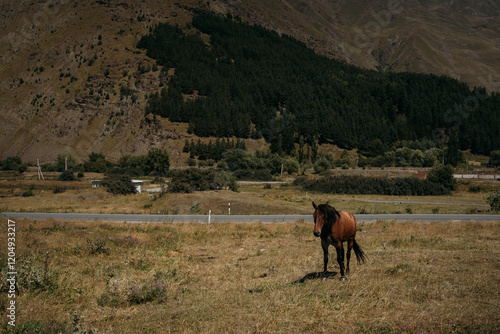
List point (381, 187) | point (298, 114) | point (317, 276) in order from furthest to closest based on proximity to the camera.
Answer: point (298, 114) < point (381, 187) < point (317, 276)

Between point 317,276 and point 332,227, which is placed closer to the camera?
point 332,227

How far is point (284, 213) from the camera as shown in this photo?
3700 centimetres

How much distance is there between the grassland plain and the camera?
21.5ft

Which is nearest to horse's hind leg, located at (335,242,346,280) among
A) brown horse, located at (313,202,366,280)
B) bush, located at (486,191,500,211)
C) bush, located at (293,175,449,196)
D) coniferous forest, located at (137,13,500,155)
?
brown horse, located at (313,202,366,280)

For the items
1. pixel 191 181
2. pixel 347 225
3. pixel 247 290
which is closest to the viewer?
pixel 247 290

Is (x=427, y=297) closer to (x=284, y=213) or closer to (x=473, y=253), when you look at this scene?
(x=473, y=253)

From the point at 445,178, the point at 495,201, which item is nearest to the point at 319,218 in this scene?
the point at 495,201

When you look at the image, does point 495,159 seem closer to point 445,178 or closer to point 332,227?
point 445,178

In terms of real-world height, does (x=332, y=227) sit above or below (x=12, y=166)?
above

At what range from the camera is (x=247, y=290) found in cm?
911

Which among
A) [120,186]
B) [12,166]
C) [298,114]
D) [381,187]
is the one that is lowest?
[381,187]

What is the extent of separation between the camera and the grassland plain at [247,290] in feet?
21.5

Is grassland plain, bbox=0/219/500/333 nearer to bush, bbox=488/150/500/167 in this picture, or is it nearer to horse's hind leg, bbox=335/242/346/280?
horse's hind leg, bbox=335/242/346/280

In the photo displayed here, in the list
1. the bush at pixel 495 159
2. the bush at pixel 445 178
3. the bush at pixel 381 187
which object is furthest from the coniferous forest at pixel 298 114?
the bush at pixel 445 178
